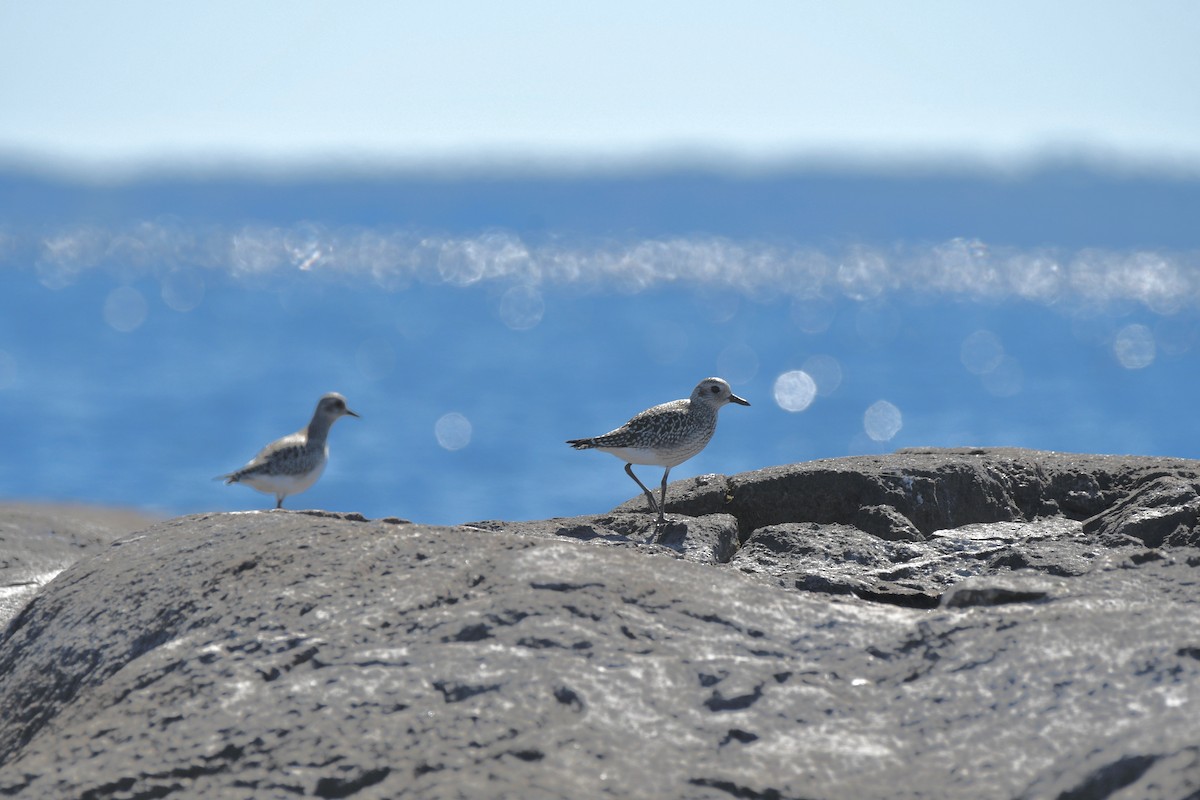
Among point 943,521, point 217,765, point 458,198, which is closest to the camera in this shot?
point 217,765

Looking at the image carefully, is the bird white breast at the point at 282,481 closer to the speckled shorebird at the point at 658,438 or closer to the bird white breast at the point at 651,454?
the speckled shorebird at the point at 658,438

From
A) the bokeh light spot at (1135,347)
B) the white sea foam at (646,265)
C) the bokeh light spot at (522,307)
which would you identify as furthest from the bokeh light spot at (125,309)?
the bokeh light spot at (1135,347)

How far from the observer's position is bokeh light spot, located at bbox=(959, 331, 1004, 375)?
46412mm

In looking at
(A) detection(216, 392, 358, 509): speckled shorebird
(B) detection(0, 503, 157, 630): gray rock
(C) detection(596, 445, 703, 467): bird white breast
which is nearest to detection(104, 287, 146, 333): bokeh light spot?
(A) detection(216, 392, 358, 509): speckled shorebird

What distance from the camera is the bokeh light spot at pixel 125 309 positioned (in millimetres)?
57531

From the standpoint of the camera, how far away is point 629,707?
13.1 ft

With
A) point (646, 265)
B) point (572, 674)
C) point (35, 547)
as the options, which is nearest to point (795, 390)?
point (35, 547)

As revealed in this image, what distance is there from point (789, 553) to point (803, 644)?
1892 millimetres

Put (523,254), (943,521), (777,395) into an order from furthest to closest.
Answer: (523,254) < (777,395) < (943,521)

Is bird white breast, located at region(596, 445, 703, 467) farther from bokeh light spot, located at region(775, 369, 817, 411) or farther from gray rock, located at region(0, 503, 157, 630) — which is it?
bokeh light spot, located at region(775, 369, 817, 411)

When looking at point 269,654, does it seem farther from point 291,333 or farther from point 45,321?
point 45,321

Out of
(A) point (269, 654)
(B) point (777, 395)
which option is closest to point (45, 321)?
(B) point (777, 395)

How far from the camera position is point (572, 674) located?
4.14 meters

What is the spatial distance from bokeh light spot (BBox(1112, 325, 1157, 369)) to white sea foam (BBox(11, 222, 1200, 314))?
29.1ft
